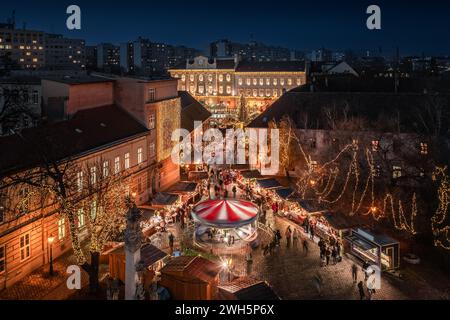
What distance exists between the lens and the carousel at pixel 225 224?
27.1 meters

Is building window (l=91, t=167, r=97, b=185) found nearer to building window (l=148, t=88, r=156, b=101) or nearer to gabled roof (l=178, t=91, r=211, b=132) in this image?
building window (l=148, t=88, r=156, b=101)

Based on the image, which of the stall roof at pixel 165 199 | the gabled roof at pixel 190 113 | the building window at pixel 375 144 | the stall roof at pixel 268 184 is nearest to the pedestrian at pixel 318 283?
the stall roof at pixel 165 199

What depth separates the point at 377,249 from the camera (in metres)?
23.7

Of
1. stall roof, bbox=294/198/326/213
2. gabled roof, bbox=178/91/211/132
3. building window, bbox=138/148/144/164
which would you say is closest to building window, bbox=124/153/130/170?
building window, bbox=138/148/144/164

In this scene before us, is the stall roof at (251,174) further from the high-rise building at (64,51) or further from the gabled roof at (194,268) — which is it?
the high-rise building at (64,51)

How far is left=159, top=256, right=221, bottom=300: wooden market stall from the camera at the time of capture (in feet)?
64.7

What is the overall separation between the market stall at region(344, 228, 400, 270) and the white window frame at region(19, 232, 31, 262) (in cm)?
1755

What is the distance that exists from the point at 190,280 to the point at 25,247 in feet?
31.2

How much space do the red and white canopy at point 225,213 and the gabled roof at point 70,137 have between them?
8007mm

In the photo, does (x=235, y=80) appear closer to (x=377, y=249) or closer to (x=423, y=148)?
(x=423, y=148)

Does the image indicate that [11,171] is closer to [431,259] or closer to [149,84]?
[149,84]

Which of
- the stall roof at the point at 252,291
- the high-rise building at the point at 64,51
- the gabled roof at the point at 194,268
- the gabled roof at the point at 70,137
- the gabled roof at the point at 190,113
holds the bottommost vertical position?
the stall roof at the point at 252,291

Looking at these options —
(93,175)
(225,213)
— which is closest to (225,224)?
(225,213)

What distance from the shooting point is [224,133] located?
7275cm
